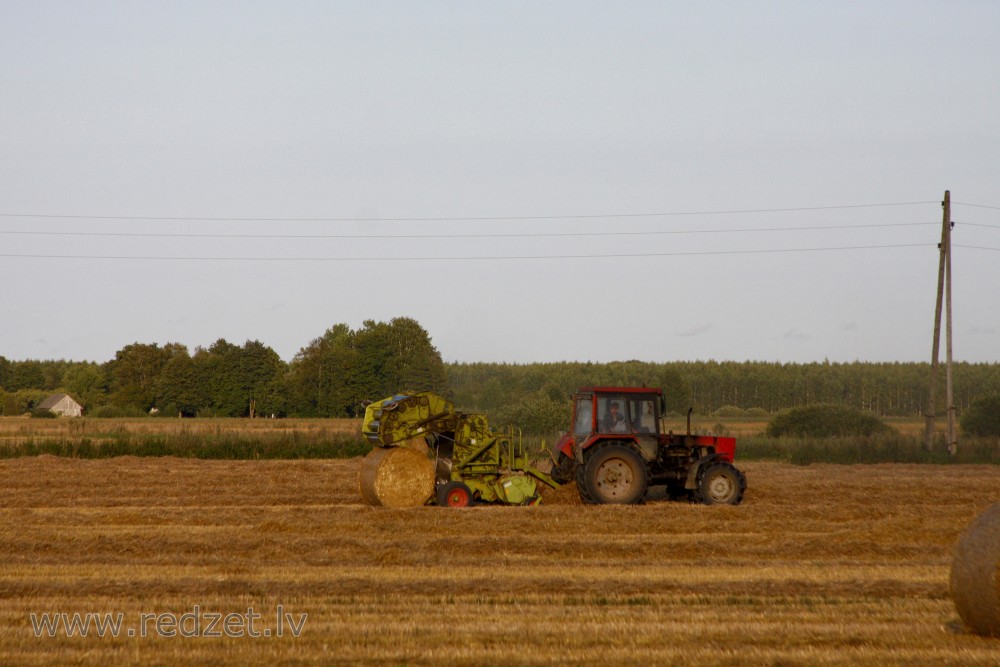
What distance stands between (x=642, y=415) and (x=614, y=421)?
0.51m

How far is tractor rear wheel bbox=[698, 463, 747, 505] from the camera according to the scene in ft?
56.0

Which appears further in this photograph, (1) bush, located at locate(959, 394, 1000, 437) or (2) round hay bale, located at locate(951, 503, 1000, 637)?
(1) bush, located at locate(959, 394, 1000, 437)

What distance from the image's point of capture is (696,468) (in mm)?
17203

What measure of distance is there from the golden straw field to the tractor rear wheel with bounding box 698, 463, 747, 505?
0.71 meters

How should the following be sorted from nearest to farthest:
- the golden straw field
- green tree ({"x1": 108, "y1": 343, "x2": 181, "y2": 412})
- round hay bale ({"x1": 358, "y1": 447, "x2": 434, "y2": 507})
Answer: the golden straw field
round hay bale ({"x1": 358, "y1": 447, "x2": 434, "y2": 507})
green tree ({"x1": 108, "y1": 343, "x2": 181, "y2": 412})

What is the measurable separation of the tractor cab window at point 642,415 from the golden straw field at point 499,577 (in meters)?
1.41

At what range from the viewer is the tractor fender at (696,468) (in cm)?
1716

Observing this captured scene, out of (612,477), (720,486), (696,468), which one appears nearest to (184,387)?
(612,477)

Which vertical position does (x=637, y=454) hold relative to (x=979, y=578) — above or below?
above

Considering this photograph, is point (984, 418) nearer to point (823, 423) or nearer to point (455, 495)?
point (823, 423)

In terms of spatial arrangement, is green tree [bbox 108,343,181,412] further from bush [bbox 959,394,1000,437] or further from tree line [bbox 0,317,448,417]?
bush [bbox 959,394,1000,437]

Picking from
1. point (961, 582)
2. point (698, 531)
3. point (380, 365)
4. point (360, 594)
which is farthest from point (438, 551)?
point (380, 365)

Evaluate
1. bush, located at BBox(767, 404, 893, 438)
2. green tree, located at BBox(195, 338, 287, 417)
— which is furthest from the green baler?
green tree, located at BBox(195, 338, 287, 417)

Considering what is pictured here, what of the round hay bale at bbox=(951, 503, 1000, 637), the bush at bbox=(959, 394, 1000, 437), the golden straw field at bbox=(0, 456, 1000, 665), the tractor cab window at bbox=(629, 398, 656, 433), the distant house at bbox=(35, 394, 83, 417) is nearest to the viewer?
the golden straw field at bbox=(0, 456, 1000, 665)
